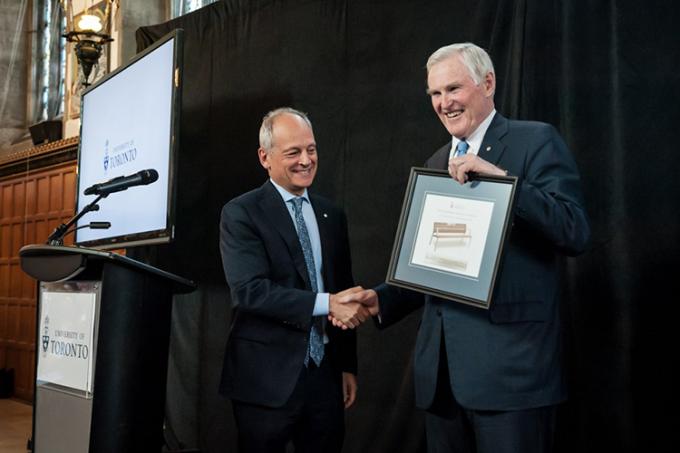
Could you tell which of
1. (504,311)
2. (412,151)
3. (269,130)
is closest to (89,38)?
(412,151)

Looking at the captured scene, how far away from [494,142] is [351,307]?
0.69 metres

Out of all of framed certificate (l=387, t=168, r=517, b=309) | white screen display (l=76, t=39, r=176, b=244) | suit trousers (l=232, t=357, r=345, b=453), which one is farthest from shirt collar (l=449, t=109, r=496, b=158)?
white screen display (l=76, t=39, r=176, b=244)

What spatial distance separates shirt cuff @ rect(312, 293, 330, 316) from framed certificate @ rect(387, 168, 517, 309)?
1.28ft

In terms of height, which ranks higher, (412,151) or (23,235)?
(412,151)

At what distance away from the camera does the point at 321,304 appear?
8.07 ft

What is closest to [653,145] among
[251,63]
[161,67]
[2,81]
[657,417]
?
[657,417]

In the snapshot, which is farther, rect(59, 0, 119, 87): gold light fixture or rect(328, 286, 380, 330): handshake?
rect(59, 0, 119, 87): gold light fixture

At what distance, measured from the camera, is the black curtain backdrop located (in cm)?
278

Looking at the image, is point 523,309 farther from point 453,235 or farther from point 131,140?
point 131,140

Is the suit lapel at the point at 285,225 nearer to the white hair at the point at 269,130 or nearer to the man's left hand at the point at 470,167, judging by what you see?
the white hair at the point at 269,130

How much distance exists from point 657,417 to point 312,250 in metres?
1.30

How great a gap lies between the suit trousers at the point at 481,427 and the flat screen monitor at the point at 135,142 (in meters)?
1.86

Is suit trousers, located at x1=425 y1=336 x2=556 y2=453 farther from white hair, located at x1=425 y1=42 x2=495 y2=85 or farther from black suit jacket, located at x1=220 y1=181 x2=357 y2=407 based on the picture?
white hair, located at x1=425 y1=42 x2=495 y2=85

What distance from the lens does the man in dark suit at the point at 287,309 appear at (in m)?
2.47
